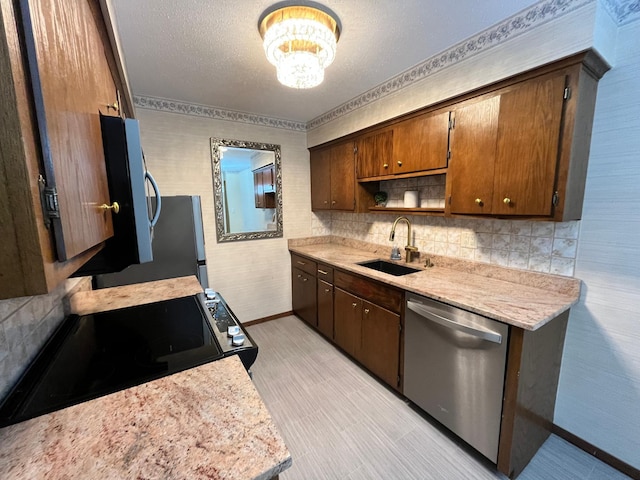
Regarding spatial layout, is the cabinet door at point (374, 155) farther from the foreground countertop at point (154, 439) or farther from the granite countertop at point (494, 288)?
the foreground countertop at point (154, 439)

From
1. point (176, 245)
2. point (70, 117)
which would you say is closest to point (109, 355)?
point (70, 117)

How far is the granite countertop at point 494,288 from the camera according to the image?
4.43 ft

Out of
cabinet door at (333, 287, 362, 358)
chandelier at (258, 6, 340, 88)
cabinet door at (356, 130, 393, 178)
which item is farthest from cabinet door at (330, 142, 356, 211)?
chandelier at (258, 6, 340, 88)

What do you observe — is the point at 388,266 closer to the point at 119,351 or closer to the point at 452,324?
the point at 452,324

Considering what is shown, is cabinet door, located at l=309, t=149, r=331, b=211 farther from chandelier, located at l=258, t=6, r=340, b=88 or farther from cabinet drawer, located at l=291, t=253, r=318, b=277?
chandelier, located at l=258, t=6, r=340, b=88

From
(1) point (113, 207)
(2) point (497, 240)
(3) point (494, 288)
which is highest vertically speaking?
(1) point (113, 207)

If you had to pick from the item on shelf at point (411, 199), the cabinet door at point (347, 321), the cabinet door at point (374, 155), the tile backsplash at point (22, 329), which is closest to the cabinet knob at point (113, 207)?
the tile backsplash at point (22, 329)

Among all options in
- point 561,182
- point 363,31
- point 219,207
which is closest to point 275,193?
point 219,207

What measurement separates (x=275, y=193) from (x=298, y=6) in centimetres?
202

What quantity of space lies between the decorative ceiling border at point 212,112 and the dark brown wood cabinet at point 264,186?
501mm

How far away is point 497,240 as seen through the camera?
190cm

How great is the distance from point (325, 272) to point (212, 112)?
2.01 metres

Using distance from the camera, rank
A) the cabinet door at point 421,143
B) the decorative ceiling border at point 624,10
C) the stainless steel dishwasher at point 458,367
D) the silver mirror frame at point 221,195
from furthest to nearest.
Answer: the silver mirror frame at point 221,195 < the cabinet door at point 421,143 < the stainless steel dishwasher at point 458,367 < the decorative ceiling border at point 624,10

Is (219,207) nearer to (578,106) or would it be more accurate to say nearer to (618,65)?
(578,106)
